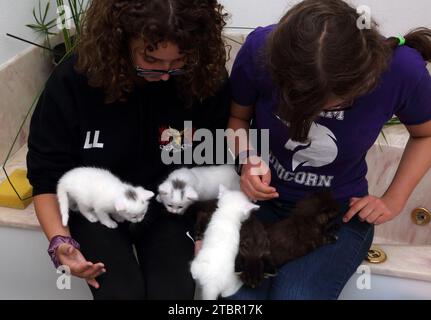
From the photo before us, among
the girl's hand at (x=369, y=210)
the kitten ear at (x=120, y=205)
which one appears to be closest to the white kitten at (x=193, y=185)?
the kitten ear at (x=120, y=205)

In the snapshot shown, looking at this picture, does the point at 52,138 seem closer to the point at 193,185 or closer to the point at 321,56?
the point at 193,185

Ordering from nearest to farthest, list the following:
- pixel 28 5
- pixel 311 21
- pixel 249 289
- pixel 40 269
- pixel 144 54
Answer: pixel 311 21, pixel 144 54, pixel 249 289, pixel 40 269, pixel 28 5

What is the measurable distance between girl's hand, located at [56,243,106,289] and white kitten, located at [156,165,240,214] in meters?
0.25

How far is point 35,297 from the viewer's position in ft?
4.43

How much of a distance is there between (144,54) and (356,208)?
59cm

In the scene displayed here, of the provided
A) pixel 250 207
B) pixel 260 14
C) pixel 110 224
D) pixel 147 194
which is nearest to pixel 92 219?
pixel 110 224

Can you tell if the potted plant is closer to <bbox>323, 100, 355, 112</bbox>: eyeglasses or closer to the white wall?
the white wall

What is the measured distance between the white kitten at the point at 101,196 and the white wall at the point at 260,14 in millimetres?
598

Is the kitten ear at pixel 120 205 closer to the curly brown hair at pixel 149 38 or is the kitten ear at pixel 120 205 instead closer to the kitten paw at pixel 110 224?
the kitten paw at pixel 110 224

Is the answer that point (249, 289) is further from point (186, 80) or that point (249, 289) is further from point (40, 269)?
point (40, 269)

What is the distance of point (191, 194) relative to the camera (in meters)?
1.15

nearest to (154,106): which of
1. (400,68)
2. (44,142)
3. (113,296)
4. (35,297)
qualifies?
(44,142)

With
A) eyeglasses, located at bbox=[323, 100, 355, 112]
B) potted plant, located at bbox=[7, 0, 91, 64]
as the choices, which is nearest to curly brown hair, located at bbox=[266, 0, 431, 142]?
eyeglasses, located at bbox=[323, 100, 355, 112]

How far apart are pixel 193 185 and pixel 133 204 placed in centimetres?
21
